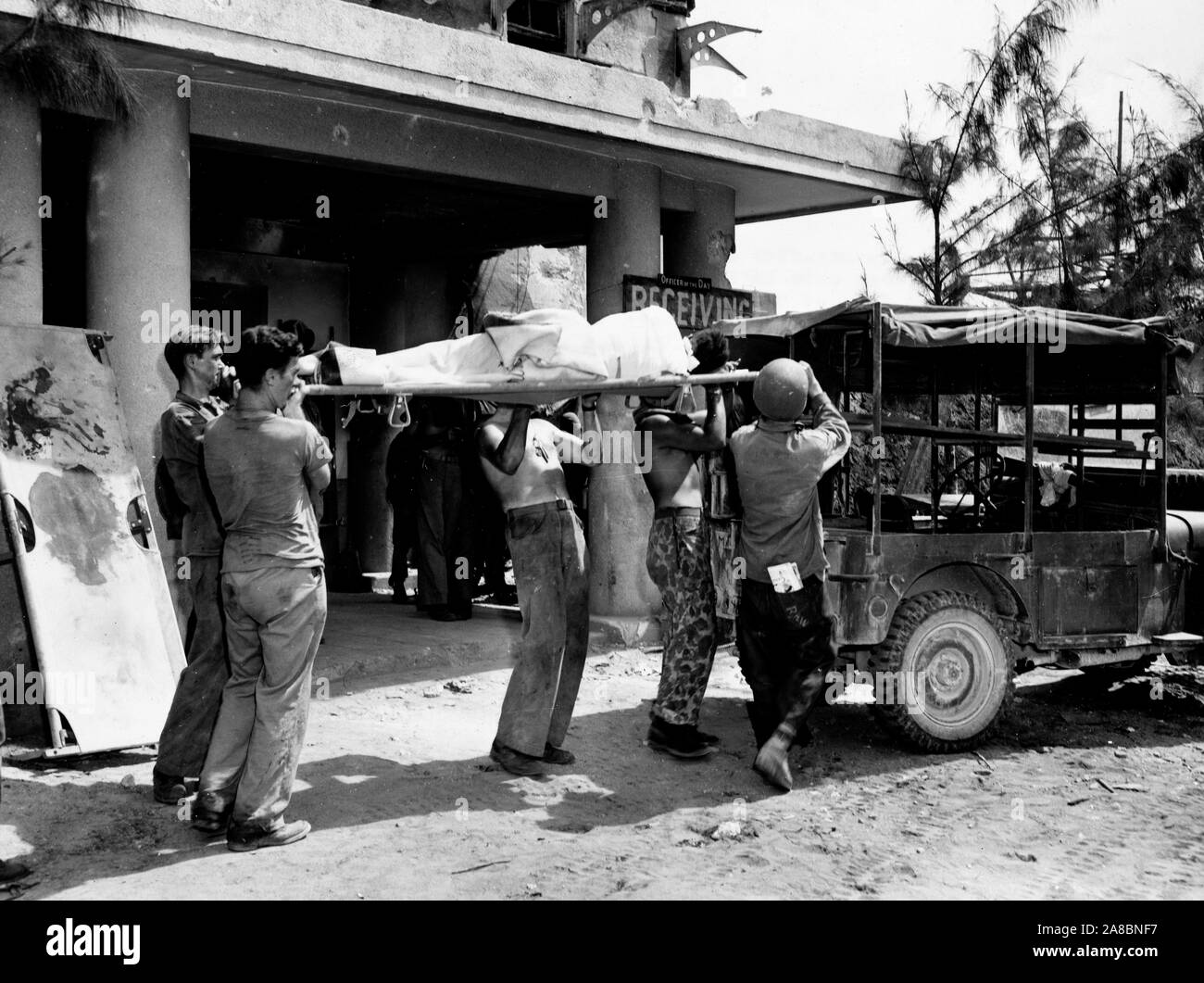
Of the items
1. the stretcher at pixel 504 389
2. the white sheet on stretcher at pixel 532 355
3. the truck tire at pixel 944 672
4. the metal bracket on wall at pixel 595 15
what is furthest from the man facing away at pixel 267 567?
the metal bracket on wall at pixel 595 15

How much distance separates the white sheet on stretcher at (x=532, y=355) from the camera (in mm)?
4848

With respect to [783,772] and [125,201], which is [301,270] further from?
[783,772]

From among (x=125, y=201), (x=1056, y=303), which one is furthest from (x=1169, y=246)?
(x=125, y=201)

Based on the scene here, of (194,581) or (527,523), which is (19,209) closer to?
(194,581)

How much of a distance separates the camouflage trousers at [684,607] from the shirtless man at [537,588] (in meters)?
0.49

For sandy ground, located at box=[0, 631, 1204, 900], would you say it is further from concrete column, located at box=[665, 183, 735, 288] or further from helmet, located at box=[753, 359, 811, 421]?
concrete column, located at box=[665, 183, 735, 288]

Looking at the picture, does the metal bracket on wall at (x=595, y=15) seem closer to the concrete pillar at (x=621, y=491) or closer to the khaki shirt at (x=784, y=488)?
the concrete pillar at (x=621, y=491)

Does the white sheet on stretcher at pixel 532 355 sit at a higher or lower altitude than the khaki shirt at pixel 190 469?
higher

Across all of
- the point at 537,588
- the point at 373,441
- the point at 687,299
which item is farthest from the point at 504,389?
the point at 373,441

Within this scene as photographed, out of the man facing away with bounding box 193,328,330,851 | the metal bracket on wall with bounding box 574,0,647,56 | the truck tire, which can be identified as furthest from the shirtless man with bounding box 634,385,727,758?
the metal bracket on wall with bounding box 574,0,647,56

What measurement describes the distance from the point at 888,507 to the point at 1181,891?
3.42 m

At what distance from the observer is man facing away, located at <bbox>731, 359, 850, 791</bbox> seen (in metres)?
5.59

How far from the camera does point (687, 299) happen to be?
9.34 metres

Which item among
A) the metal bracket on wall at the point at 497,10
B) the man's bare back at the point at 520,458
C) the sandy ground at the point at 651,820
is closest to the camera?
the sandy ground at the point at 651,820
